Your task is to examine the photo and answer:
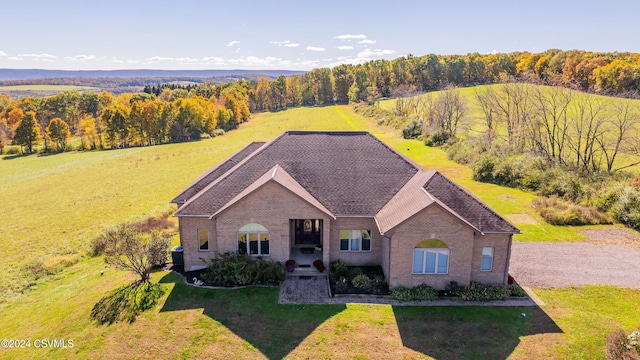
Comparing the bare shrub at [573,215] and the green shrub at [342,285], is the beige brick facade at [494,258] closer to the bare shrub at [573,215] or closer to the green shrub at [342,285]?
the green shrub at [342,285]

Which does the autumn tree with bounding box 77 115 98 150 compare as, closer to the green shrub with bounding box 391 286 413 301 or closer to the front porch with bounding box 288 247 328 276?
the front porch with bounding box 288 247 328 276

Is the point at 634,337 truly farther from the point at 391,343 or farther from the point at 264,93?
the point at 264,93

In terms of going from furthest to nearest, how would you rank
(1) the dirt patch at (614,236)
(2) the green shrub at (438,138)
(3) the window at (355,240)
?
(2) the green shrub at (438,138) < (1) the dirt patch at (614,236) < (3) the window at (355,240)

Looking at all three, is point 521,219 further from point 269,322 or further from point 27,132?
point 27,132

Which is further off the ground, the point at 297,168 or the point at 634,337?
the point at 297,168

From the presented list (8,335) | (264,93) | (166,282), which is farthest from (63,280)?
(264,93)

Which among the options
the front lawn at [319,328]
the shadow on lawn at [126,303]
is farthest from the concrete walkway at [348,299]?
the shadow on lawn at [126,303]
